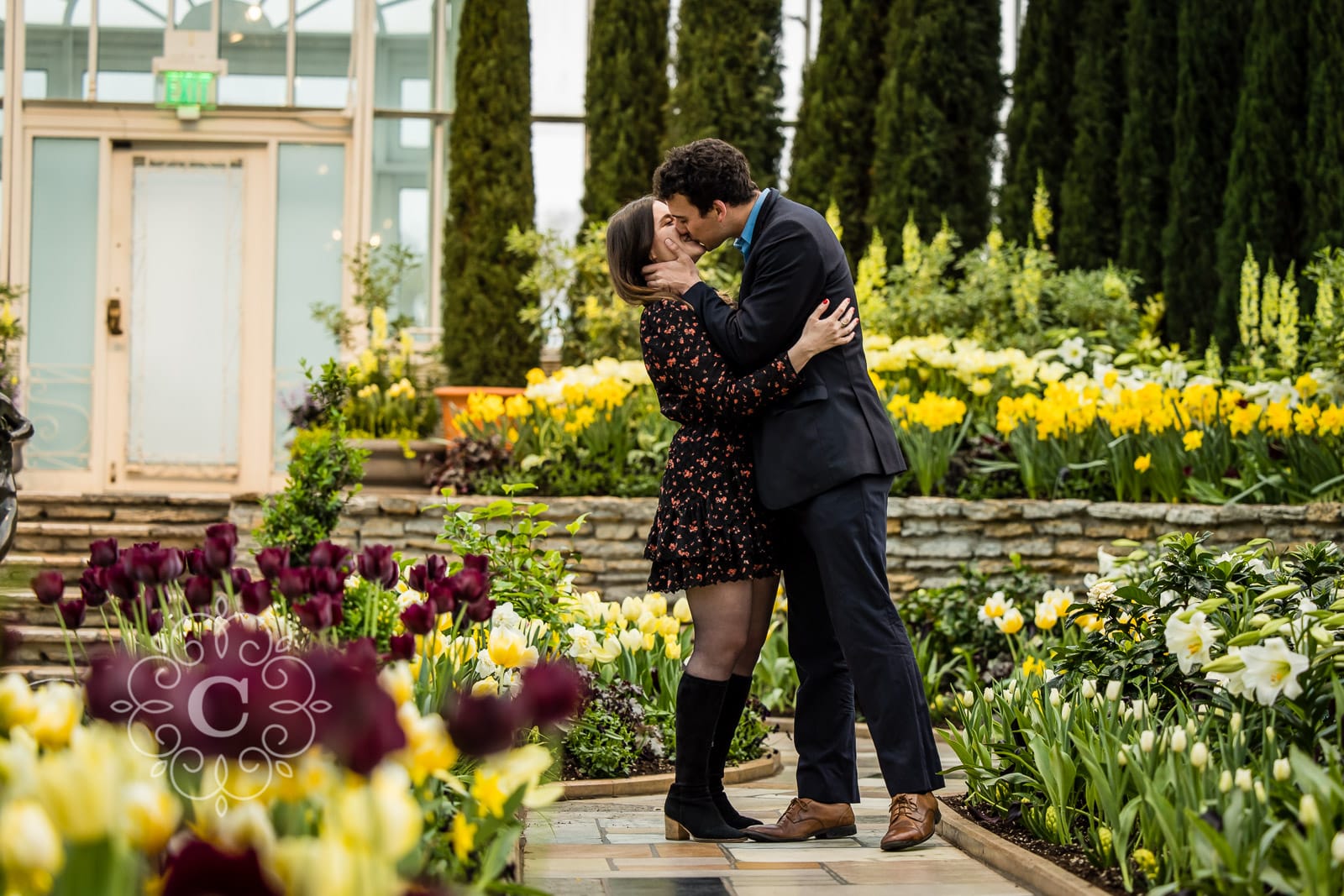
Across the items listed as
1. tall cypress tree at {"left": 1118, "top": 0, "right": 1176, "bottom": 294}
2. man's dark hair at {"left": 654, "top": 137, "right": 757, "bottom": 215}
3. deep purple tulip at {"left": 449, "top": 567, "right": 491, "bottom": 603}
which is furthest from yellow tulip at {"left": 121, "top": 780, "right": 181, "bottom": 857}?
tall cypress tree at {"left": 1118, "top": 0, "right": 1176, "bottom": 294}

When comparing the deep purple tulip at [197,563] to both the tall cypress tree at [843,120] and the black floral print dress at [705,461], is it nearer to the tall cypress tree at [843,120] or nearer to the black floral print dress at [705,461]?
the black floral print dress at [705,461]

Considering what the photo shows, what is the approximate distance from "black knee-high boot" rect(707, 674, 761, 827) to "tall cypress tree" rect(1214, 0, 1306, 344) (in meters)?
5.64

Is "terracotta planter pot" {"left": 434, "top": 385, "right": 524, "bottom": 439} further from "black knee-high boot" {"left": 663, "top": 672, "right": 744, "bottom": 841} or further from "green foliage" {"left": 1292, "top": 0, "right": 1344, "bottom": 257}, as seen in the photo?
"black knee-high boot" {"left": 663, "top": 672, "right": 744, "bottom": 841}

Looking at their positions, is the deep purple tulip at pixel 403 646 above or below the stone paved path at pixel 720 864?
above

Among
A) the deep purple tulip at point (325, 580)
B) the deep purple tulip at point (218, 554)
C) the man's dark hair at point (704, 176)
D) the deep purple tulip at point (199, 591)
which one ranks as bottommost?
the deep purple tulip at point (199, 591)

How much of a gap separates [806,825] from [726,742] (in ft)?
0.80

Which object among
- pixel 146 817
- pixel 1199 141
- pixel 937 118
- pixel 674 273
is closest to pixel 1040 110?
Answer: pixel 937 118

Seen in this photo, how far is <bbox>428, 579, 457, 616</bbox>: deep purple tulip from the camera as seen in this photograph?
2.03 metres

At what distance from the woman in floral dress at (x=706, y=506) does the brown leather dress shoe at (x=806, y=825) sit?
61 mm

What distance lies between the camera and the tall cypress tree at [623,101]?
8867 millimetres

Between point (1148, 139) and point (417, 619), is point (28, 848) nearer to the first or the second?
point (417, 619)

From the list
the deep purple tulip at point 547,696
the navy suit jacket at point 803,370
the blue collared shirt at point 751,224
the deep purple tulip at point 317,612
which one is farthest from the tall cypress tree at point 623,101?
the deep purple tulip at point 547,696

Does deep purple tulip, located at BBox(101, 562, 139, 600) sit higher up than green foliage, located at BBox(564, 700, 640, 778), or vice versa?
deep purple tulip, located at BBox(101, 562, 139, 600)

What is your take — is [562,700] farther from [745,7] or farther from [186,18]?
[186,18]
